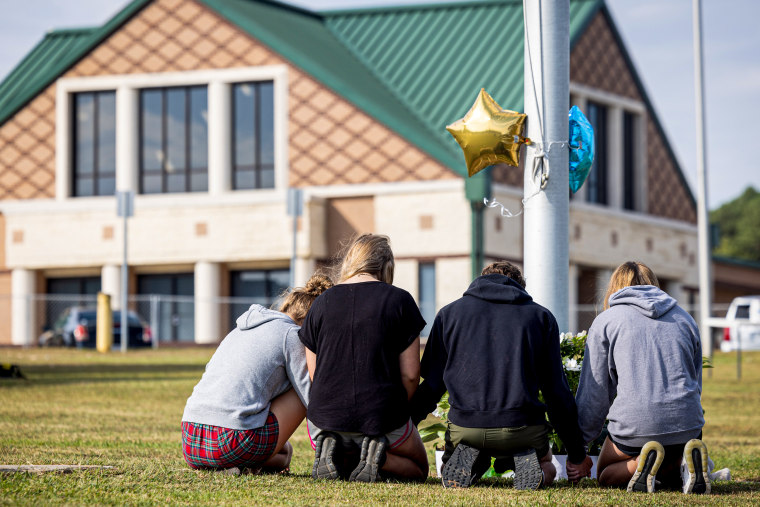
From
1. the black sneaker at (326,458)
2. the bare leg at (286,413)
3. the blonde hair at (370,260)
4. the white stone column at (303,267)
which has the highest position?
the white stone column at (303,267)

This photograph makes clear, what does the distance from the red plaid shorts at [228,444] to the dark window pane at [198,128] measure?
2791 centimetres

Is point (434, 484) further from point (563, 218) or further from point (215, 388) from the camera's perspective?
point (563, 218)

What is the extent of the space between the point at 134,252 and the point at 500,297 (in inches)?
1113

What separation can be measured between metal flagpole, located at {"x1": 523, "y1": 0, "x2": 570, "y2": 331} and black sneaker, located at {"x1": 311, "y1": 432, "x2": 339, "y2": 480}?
235 cm

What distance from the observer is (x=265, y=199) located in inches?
1297

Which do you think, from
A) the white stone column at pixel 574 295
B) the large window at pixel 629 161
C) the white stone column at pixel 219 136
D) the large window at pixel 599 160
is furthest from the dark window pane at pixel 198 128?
the large window at pixel 629 161

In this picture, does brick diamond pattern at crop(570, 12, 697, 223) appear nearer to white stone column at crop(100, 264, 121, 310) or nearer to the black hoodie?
white stone column at crop(100, 264, 121, 310)

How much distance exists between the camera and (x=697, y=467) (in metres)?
6.46

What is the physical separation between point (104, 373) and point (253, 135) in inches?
595

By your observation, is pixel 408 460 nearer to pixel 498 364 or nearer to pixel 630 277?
pixel 498 364

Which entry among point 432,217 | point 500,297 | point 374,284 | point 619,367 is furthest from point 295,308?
point 432,217

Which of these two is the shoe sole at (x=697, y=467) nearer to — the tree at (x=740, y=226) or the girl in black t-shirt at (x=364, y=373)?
the girl in black t-shirt at (x=364, y=373)

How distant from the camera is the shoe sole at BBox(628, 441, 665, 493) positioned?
21.1 ft

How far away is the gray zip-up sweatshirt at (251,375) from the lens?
6688mm
